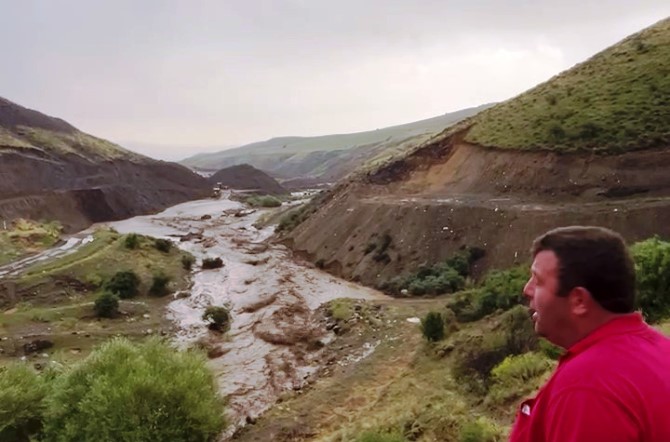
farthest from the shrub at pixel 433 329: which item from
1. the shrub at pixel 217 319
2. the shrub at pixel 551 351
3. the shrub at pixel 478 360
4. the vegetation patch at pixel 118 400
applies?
the shrub at pixel 217 319

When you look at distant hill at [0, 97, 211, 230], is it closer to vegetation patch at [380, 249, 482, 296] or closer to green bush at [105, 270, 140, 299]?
green bush at [105, 270, 140, 299]

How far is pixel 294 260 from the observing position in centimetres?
4850

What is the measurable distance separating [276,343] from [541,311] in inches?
1021

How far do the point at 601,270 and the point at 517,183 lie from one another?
42668mm

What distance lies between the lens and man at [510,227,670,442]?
2576mm

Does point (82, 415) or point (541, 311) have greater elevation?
point (541, 311)

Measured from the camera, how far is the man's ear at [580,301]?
3.00 meters

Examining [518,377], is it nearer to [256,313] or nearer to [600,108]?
[256,313]

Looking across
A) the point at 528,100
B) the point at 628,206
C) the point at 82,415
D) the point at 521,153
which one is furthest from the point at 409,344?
the point at 528,100

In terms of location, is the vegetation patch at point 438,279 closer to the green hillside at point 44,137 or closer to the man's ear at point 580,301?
the man's ear at point 580,301

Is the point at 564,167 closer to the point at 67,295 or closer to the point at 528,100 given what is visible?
the point at 528,100

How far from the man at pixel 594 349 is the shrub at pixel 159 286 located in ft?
120

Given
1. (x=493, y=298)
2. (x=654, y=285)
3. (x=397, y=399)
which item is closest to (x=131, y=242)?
(x=493, y=298)

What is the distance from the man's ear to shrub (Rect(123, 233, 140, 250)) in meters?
44.6
